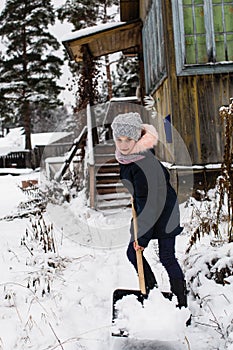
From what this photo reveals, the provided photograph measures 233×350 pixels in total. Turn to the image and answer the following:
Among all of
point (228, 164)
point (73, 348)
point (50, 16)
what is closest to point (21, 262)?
point (73, 348)

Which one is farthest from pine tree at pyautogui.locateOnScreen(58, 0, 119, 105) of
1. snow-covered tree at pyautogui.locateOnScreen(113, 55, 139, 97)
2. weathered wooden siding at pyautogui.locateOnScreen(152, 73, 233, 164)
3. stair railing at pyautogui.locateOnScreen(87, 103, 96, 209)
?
weathered wooden siding at pyautogui.locateOnScreen(152, 73, 233, 164)

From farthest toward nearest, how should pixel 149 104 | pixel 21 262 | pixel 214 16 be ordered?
pixel 149 104
pixel 214 16
pixel 21 262

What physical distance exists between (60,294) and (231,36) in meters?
4.62

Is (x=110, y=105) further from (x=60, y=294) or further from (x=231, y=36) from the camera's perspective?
(x=60, y=294)

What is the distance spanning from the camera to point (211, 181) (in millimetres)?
5805

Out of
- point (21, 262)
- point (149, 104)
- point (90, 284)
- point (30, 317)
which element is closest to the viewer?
point (30, 317)

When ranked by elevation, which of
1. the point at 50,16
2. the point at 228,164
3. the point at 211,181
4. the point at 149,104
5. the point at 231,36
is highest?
the point at 50,16

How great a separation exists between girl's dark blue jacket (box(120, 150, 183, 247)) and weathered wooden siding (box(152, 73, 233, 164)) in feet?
10.5

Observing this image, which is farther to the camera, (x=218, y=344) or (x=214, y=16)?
(x=214, y=16)

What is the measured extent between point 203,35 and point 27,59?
20933 millimetres

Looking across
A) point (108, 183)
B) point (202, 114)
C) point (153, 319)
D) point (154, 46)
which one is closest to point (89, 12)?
point (154, 46)

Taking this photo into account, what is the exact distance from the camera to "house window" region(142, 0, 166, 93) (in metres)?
6.37

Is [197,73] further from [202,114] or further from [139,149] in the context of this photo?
[139,149]

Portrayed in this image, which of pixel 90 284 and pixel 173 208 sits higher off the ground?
pixel 173 208
